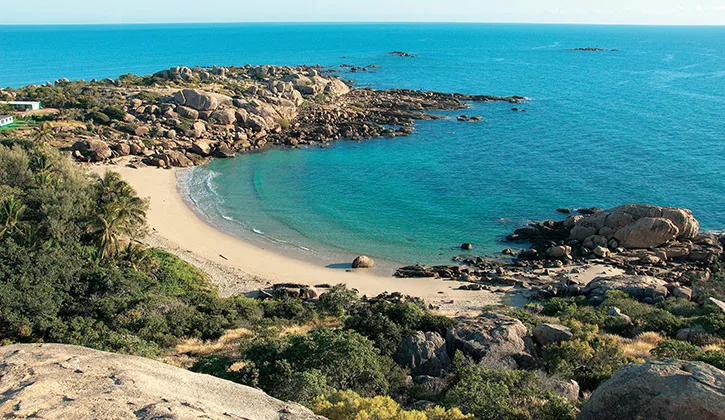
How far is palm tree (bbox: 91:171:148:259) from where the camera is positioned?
29.8 m

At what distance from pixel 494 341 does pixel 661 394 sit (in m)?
9.54

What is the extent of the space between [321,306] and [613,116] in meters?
77.5

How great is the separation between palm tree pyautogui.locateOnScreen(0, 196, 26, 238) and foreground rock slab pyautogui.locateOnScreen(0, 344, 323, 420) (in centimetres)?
1763

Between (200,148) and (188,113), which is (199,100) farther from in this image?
(200,148)

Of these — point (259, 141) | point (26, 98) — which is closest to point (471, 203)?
point (259, 141)

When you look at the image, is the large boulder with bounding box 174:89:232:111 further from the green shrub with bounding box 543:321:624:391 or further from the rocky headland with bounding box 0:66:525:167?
the green shrub with bounding box 543:321:624:391

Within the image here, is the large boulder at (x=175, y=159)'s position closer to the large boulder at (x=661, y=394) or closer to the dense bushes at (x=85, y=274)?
the dense bushes at (x=85, y=274)

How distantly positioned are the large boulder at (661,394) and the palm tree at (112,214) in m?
26.6

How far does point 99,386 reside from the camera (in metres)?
10.7

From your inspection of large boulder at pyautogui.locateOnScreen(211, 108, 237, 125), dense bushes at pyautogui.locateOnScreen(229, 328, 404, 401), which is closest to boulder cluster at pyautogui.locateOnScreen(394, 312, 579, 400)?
dense bushes at pyautogui.locateOnScreen(229, 328, 404, 401)

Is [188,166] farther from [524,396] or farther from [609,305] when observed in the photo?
[524,396]

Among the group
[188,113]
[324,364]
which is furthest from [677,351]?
[188,113]

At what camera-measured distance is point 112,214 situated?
1191 inches

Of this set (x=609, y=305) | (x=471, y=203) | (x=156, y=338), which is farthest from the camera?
(x=471, y=203)
